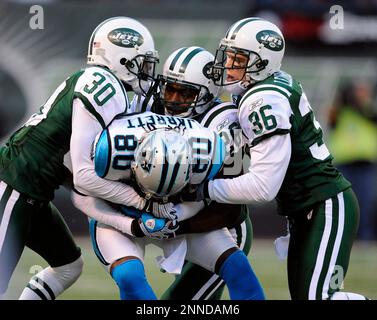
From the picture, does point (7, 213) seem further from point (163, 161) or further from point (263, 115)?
point (263, 115)

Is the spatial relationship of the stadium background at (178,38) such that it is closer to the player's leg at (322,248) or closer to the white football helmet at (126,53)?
the white football helmet at (126,53)

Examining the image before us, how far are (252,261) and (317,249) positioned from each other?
12.7ft

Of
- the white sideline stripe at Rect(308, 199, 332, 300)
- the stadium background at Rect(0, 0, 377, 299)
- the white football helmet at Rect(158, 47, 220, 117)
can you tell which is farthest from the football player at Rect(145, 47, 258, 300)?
the stadium background at Rect(0, 0, 377, 299)

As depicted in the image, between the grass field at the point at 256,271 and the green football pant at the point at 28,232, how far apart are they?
0.34 m

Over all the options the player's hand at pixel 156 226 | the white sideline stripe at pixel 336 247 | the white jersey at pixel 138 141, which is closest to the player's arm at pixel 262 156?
the white jersey at pixel 138 141

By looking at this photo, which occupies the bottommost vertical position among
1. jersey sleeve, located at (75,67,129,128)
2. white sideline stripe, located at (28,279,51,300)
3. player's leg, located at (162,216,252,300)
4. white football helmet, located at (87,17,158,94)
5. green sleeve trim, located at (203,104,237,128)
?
white sideline stripe, located at (28,279,51,300)

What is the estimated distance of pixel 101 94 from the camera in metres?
4.94

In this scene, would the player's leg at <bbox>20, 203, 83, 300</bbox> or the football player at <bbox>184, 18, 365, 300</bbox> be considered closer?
the football player at <bbox>184, 18, 365, 300</bbox>

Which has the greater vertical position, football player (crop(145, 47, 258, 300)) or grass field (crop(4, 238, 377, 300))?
football player (crop(145, 47, 258, 300))

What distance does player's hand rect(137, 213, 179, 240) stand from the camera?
484 cm

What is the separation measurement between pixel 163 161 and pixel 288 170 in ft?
2.47

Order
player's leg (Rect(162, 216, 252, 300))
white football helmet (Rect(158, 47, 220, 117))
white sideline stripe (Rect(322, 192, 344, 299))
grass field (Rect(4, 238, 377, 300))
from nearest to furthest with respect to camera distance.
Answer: white sideline stripe (Rect(322, 192, 344, 299)) → white football helmet (Rect(158, 47, 220, 117)) → player's leg (Rect(162, 216, 252, 300)) → grass field (Rect(4, 238, 377, 300))

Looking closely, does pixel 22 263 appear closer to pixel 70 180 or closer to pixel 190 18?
pixel 70 180

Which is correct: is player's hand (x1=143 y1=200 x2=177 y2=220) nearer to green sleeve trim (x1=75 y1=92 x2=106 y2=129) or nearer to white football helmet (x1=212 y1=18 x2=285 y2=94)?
green sleeve trim (x1=75 y1=92 x2=106 y2=129)
